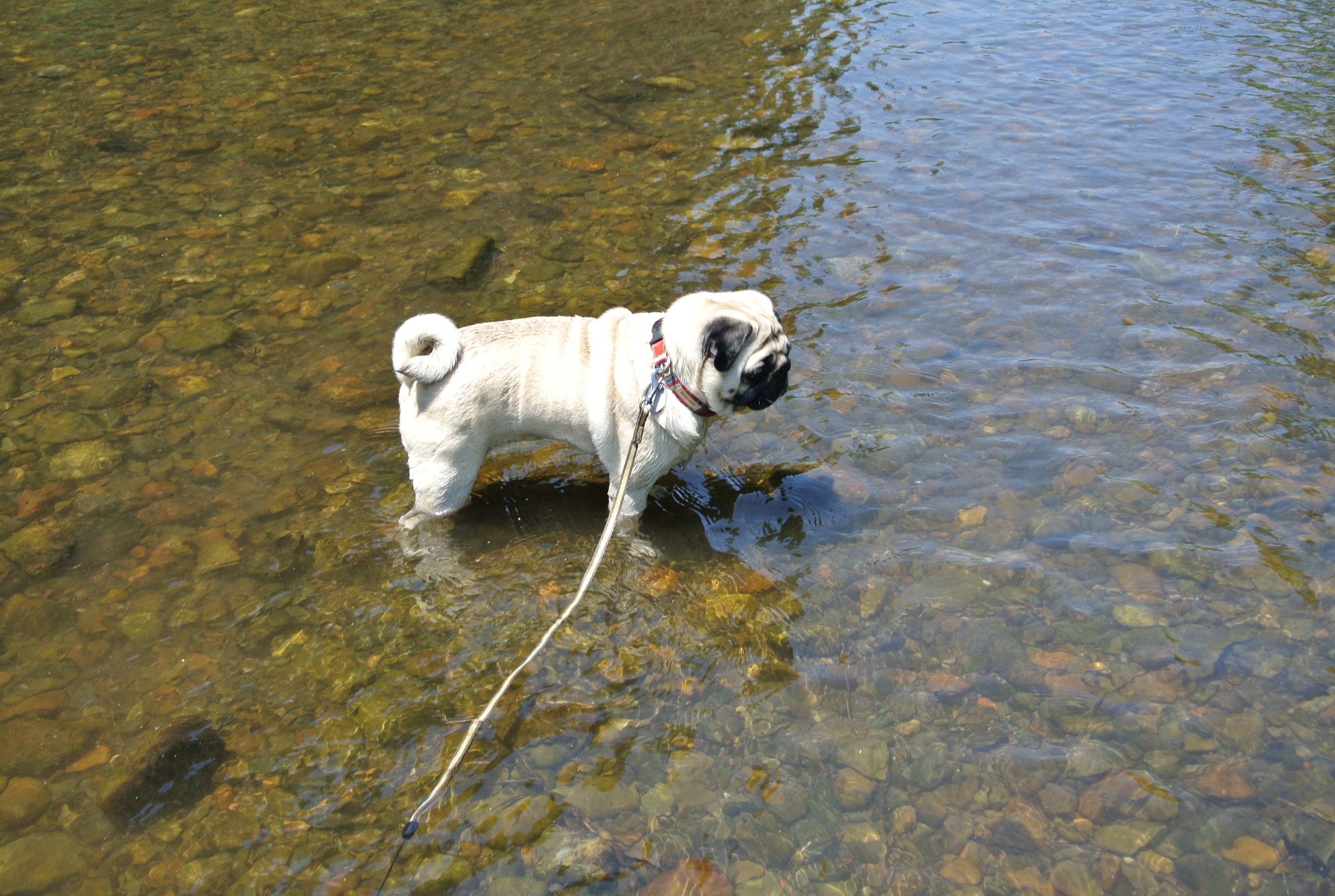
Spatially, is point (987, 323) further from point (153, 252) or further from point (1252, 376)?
point (153, 252)

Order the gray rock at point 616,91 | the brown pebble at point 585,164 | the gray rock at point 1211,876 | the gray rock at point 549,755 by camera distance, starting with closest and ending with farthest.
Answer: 1. the gray rock at point 1211,876
2. the gray rock at point 549,755
3. the brown pebble at point 585,164
4. the gray rock at point 616,91

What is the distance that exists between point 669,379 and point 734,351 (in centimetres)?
44

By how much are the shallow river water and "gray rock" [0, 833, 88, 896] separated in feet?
→ 0.06

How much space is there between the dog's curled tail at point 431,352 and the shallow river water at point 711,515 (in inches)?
50.4

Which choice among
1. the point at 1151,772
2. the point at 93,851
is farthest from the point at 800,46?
the point at 93,851

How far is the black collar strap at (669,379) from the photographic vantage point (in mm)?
4906

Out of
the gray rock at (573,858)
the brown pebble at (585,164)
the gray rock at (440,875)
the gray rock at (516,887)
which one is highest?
the brown pebble at (585,164)

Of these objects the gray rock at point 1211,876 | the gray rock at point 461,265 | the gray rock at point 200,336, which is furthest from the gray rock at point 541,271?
the gray rock at point 1211,876

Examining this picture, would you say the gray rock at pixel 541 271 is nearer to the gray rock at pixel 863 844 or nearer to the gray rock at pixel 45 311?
the gray rock at pixel 45 311

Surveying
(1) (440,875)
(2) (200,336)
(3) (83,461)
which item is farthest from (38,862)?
(2) (200,336)

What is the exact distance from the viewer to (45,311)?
787 centimetres

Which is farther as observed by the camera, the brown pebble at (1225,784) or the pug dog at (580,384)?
the pug dog at (580,384)

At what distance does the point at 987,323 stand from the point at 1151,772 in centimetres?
423

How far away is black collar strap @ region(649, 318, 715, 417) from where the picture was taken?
4906 mm
